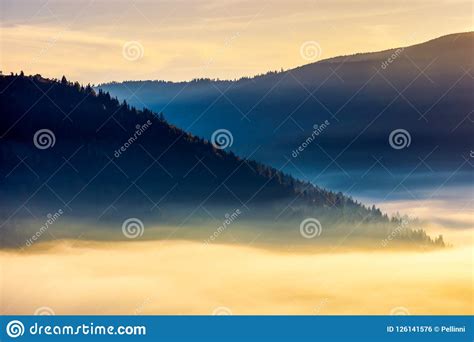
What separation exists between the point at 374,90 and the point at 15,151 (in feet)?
20.6

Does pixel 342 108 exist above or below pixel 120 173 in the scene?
above

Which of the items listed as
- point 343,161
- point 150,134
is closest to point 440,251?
point 343,161

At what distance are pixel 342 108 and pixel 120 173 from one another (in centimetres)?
395

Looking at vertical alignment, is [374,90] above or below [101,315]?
above

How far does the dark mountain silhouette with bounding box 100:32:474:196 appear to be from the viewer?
67.2 feet

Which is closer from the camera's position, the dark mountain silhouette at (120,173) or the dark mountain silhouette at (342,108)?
the dark mountain silhouette at (120,173)

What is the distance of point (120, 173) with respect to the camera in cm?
2036

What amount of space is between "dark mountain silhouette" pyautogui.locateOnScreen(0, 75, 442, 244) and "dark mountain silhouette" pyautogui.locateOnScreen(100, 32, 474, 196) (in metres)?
0.35

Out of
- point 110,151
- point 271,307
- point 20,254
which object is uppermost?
point 110,151

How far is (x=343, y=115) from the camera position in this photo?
806 inches

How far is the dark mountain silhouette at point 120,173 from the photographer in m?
20.2

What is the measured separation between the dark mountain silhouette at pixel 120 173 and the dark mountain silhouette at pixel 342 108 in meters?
0.35

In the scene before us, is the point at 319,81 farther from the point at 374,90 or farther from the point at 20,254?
the point at 20,254

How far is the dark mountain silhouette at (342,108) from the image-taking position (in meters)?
20.5
